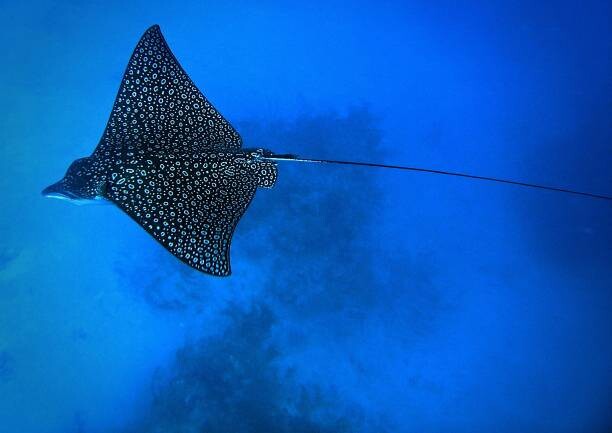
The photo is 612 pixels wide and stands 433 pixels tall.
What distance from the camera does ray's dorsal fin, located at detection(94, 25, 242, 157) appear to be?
9.76 ft

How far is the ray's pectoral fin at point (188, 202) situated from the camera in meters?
2.59

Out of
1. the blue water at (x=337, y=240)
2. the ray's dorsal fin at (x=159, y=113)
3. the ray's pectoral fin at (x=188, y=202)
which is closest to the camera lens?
the ray's pectoral fin at (x=188, y=202)

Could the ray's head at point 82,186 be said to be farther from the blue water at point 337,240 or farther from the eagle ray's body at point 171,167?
the blue water at point 337,240

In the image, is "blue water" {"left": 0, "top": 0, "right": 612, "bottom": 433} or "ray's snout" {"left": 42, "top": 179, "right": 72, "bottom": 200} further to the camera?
"blue water" {"left": 0, "top": 0, "right": 612, "bottom": 433}

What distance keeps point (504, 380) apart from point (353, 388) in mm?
1505

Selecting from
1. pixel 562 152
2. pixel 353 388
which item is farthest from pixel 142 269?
pixel 562 152

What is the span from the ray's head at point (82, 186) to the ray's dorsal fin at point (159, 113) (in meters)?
0.18

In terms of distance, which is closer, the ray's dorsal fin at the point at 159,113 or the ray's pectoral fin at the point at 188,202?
the ray's pectoral fin at the point at 188,202

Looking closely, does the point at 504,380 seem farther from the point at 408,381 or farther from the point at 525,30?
the point at 525,30

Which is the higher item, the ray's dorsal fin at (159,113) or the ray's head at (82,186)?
the ray's dorsal fin at (159,113)

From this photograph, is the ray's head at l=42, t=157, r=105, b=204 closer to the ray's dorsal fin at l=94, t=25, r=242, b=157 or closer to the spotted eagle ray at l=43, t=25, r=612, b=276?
the spotted eagle ray at l=43, t=25, r=612, b=276

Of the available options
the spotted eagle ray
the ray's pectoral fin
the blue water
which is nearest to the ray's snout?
the spotted eagle ray

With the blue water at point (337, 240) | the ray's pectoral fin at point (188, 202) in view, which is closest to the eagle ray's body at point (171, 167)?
the ray's pectoral fin at point (188, 202)

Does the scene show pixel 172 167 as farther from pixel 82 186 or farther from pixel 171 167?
pixel 82 186
